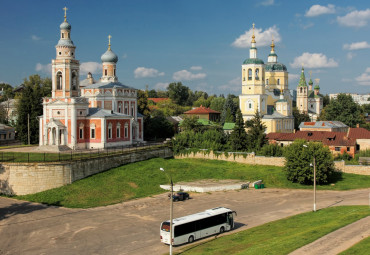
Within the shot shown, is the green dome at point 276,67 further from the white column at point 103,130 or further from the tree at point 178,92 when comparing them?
the white column at point 103,130

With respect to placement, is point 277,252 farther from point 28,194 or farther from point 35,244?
point 28,194

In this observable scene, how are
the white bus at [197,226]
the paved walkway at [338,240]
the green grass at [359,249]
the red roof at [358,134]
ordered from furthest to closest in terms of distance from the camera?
1. the red roof at [358,134]
2. the white bus at [197,226]
3. the paved walkway at [338,240]
4. the green grass at [359,249]

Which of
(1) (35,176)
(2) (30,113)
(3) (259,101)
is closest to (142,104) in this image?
(2) (30,113)

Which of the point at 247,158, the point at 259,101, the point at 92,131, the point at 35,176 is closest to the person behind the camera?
the point at 35,176

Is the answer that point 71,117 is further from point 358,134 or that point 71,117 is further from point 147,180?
point 358,134

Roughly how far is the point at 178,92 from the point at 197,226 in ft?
362

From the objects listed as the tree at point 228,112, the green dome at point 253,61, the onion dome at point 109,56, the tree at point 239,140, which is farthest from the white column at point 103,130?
the tree at point 228,112

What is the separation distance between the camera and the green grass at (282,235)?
2084 cm

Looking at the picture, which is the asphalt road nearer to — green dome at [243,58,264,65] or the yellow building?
the yellow building

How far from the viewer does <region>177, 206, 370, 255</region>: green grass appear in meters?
20.8

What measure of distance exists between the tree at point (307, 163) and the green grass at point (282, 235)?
37.9ft

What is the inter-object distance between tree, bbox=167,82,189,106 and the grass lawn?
265 feet

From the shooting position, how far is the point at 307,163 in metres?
41.9

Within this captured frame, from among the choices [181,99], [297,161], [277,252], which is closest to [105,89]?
[297,161]
